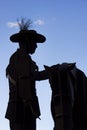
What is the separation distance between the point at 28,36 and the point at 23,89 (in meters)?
1.07

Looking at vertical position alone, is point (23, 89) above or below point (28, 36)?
below

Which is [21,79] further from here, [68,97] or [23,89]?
[68,97]

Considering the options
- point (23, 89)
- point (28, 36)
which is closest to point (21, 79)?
point (23, 89)

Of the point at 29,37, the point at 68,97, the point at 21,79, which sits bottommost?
the point at 68,97

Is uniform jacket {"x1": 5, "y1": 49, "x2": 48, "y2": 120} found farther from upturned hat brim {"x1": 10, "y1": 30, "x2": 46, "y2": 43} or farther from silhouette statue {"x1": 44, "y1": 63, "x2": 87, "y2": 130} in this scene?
silhouette statue {"x1": 44, "y1": 63, "x2": 87, "y2": 130}

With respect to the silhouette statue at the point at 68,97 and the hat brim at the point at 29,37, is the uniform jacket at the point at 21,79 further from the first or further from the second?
the silhouette statue at the point at 68,97

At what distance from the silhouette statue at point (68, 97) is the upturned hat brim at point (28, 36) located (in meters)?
0.89

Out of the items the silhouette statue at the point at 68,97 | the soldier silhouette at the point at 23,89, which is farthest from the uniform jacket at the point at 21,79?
the silhouette statue at the point at 68,97

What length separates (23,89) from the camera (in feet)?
30.4

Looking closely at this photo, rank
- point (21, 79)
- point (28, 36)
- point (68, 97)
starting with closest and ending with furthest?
point (68, 97)
point (21, 79)
point (28, 36)

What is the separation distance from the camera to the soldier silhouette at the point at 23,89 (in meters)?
9.24

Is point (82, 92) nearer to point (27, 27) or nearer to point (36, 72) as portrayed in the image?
point (36, 72)

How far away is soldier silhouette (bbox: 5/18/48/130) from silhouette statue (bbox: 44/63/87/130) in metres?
0.41

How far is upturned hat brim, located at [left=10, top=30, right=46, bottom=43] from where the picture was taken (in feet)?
31.9
